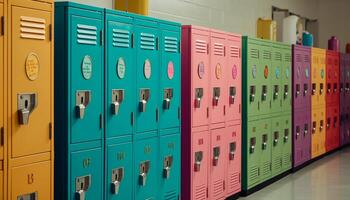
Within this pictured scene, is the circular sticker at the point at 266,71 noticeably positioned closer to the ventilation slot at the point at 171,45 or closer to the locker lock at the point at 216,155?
the locker lock at the point at 216,155

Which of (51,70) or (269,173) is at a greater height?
(51,70)

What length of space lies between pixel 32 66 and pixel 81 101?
0.63 m

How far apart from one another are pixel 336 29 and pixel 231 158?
8.32m

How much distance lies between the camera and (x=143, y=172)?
484cm

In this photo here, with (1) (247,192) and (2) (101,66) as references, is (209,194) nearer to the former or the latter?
(1) (247,192)

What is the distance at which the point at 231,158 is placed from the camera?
6754 millimetres

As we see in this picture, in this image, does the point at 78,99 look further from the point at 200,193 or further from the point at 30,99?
the point at 200,193

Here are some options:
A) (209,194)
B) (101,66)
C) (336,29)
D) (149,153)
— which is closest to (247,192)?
(209,194)

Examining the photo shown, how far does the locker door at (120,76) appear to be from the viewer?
14.2 feet

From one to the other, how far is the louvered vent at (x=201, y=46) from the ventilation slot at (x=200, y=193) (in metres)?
1.39

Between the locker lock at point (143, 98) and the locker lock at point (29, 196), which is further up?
the locker lock at point (143, 98)

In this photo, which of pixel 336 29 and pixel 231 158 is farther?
pixel 336 29

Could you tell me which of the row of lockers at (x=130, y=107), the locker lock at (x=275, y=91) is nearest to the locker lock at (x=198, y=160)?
the row of lockers at (x=130, y=107)

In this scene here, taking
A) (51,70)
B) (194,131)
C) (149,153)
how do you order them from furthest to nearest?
(194,131), (149,153), (51,70)
